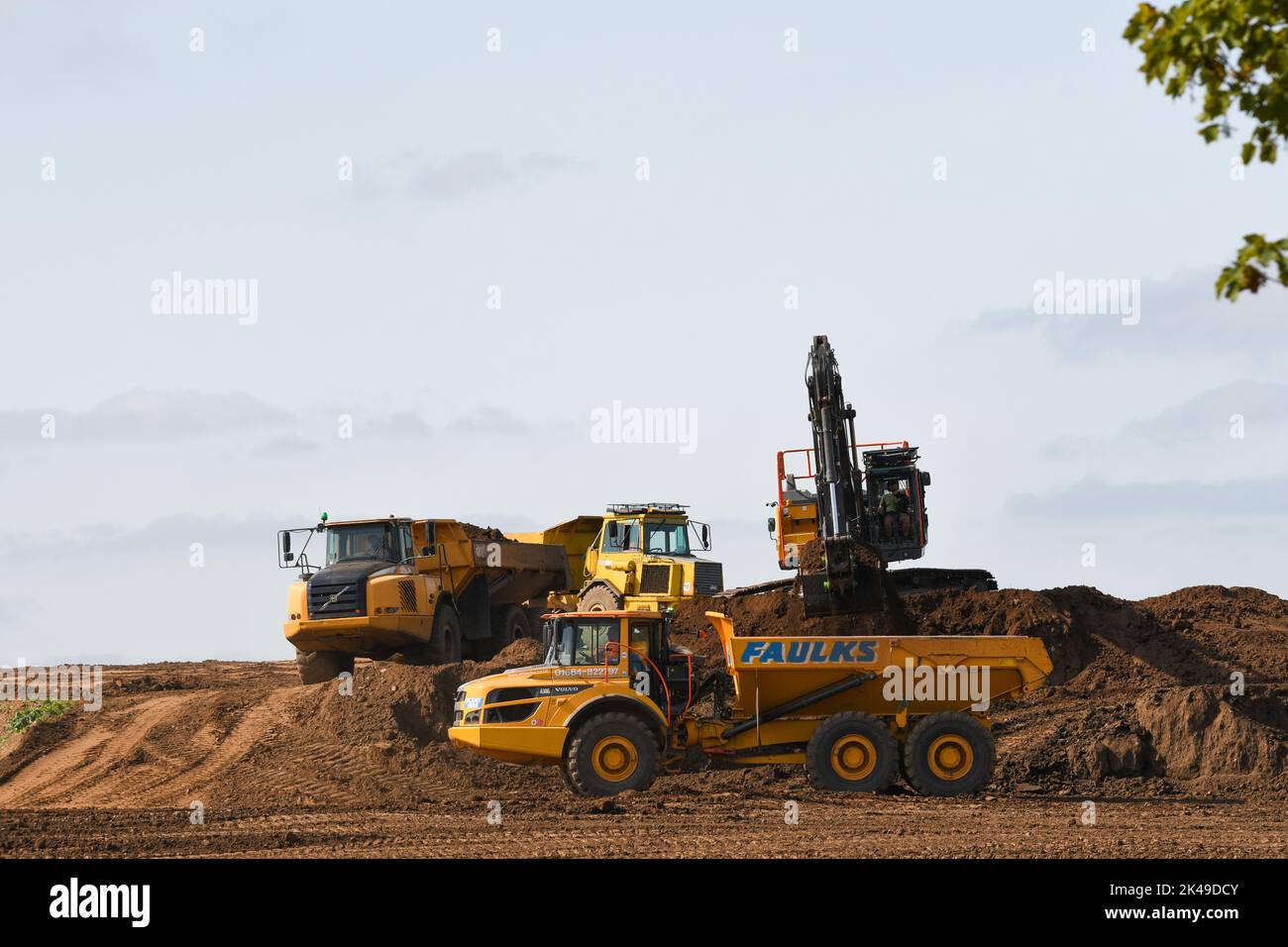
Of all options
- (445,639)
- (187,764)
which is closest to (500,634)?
(445,639)

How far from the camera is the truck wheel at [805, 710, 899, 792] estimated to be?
66.9ft

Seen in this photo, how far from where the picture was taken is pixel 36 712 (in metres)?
28.5

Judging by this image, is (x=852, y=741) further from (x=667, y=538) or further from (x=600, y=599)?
(x=600, y=599)

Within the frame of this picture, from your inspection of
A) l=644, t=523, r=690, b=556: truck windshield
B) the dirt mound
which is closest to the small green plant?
the dirt mound

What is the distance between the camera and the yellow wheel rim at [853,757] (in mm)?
20438

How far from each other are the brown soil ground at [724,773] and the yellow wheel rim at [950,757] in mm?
411

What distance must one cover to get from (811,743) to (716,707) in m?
1.40

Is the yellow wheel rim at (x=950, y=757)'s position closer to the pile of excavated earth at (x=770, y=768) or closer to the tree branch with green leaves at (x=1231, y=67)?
the pile of excavated earth at (x=770, y=768)

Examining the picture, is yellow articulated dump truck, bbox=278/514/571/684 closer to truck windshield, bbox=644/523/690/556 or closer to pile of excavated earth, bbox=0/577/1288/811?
pile of excavated earth, bbox=0/577/1288/811

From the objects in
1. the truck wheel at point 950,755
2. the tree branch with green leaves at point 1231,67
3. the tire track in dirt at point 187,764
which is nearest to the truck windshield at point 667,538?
the tire track in dirt at point 187,764

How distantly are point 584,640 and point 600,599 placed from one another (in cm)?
941
